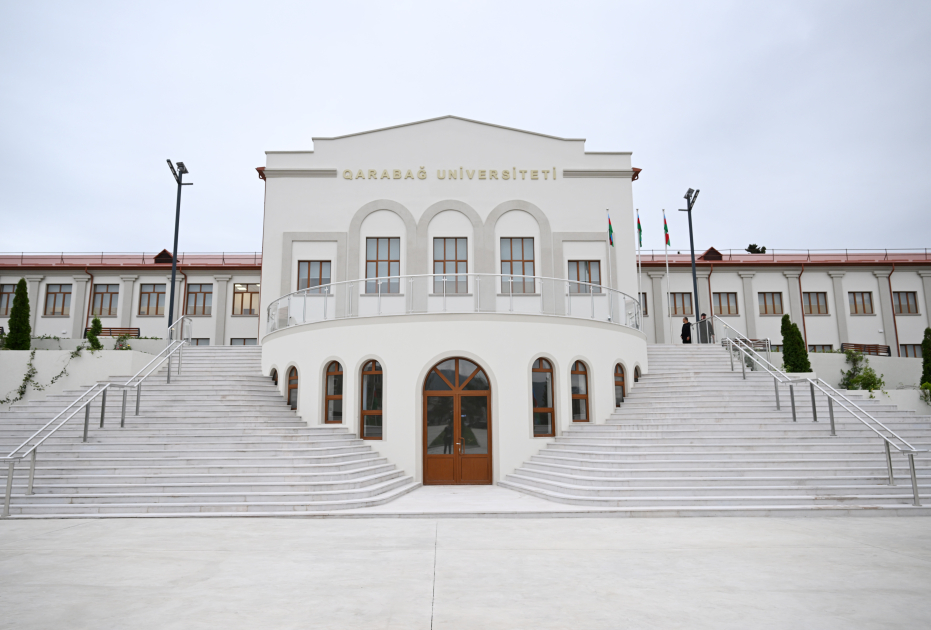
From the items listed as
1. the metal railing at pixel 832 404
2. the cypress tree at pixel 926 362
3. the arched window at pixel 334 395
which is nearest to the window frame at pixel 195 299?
the arched window at pixel 334 395

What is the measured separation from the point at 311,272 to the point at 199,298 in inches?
431

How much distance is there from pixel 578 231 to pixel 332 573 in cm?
1768

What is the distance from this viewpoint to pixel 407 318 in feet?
51.3

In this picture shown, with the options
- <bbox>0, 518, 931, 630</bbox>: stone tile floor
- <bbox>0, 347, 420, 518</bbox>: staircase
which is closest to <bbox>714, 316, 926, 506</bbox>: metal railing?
<bbox>0, 518, 931, 630</bbox>: stone tile floor

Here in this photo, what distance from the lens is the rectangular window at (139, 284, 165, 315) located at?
97.5 feet

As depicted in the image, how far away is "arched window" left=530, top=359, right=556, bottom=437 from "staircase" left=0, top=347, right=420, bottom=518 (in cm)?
357

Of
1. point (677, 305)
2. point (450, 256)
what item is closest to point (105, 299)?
point (450, 256)

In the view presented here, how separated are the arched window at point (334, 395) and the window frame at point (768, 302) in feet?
72.8

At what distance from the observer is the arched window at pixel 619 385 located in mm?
17267

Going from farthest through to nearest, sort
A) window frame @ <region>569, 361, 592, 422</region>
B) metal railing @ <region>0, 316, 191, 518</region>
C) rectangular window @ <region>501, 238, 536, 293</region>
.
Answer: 1. rectangular window @ <region>501, 238, 536, 293</region>
2. window frame @ <region>569, 361, 592, 422</region>
3. metal railing @ <region>0, 316, 191, 518</region>

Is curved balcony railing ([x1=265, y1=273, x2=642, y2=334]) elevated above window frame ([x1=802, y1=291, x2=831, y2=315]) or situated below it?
below

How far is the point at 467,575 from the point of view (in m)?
6.91

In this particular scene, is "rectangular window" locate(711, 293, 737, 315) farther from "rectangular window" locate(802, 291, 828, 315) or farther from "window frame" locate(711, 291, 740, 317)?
"rectangular window" locate(802, 291, 828, 315)

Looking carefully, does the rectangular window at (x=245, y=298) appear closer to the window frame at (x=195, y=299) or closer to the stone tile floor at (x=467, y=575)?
the window frame at (x=195, y=299)
